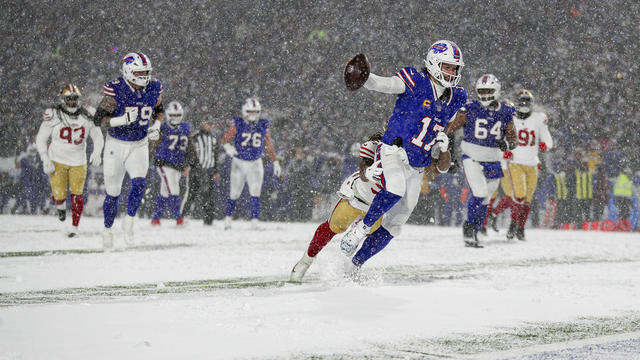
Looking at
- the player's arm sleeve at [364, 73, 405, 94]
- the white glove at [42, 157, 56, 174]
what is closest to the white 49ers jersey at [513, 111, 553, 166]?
the white glove at [42, 157, 56, 174]

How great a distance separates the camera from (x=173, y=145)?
1398cm

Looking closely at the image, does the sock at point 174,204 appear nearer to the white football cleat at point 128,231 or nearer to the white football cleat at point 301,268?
the white football cleat at point 128,231

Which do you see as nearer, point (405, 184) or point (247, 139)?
point (405, 184)

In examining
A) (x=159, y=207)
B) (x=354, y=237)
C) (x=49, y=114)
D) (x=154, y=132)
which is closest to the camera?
(x=354, y=237)

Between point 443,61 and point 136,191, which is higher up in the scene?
point 443,61

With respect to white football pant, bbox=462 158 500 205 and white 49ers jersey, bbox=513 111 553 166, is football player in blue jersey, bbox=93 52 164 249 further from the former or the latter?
white 49ers jersey, bbox=513 111 553 166

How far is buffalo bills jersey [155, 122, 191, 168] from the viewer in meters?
14.0

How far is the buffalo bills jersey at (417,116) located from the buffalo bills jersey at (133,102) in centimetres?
376

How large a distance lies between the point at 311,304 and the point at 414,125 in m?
1.61

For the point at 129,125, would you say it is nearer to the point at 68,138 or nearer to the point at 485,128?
the point at 68,138

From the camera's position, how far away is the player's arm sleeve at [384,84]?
5882 millimetres

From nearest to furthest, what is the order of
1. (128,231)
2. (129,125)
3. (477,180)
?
(129,125) < (128,231) < (477,180)

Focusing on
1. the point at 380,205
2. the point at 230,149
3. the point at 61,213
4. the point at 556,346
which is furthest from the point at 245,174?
the point at 556,346

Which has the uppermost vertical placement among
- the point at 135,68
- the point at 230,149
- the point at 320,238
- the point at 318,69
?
the point at 318,69
